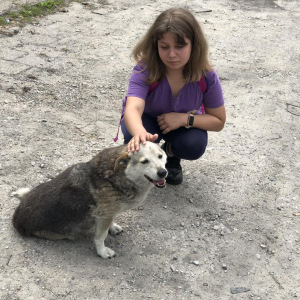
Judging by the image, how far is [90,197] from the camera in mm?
3512

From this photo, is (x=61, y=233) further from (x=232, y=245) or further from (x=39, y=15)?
(x=39, y=15)

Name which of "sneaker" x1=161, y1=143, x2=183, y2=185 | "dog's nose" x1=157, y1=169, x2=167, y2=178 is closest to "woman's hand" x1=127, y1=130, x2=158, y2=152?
"dog's nose" x1=157, y1=169, x2=167, y2=178

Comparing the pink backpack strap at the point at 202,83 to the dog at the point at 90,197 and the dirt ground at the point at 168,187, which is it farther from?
the dirt ground at the point at 168,187

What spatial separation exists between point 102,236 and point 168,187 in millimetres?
1280

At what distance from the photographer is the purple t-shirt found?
13.3ft

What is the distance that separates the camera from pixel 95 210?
11.6 feet

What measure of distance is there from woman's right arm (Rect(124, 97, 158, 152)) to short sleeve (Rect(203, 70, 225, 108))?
0.70 metres

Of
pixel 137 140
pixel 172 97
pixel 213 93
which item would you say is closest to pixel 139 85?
pixel 172 97

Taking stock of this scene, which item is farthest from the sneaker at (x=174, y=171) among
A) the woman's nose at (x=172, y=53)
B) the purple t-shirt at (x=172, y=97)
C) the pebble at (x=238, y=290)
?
the pebble at (x=238, y=290)

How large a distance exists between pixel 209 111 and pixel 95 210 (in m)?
1.69

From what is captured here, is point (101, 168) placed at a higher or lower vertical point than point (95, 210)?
higher

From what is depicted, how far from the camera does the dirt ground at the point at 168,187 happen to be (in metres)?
3.43

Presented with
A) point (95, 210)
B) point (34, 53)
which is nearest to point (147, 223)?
point (95, 210)

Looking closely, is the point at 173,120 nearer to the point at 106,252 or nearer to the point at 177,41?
the point at 177,41
